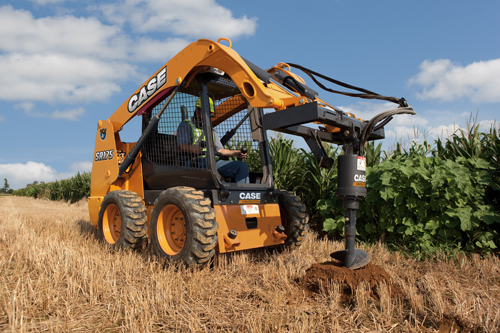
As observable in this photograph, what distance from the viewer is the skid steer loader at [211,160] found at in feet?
11.1

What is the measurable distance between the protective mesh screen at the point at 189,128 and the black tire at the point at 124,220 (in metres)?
0.64

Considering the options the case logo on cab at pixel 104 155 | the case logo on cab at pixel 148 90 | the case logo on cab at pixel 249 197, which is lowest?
the case logo on cab at pixel 249 197

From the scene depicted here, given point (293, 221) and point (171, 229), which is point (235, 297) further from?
point (293, 221)

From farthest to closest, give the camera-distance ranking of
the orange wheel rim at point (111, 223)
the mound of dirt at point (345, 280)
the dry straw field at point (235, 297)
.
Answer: the orange wheel rim at point (111, 223)
the mound of dirt at point (345, 280)
the dry straw field at point (235, 297)

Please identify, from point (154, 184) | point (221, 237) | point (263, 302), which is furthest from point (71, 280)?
point (154, 184)

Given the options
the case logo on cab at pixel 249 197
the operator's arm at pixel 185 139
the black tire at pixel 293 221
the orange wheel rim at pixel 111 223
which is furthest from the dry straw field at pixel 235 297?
the operator's arm at pixel 185 139

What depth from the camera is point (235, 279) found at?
3.50m

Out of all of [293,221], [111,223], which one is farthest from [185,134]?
[111,223]

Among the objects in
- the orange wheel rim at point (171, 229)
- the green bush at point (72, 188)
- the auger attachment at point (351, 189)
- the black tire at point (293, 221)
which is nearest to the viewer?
the auger attachment at point (351, 189)

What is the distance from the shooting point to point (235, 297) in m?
3.00

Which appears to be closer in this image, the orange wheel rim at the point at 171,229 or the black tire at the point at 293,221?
the orange wheel rim at the point at 171,229

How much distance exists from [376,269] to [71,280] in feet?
8.84

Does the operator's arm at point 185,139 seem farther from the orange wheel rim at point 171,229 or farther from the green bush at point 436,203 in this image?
the green bush at point 436,203

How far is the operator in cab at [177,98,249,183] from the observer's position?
427cm
